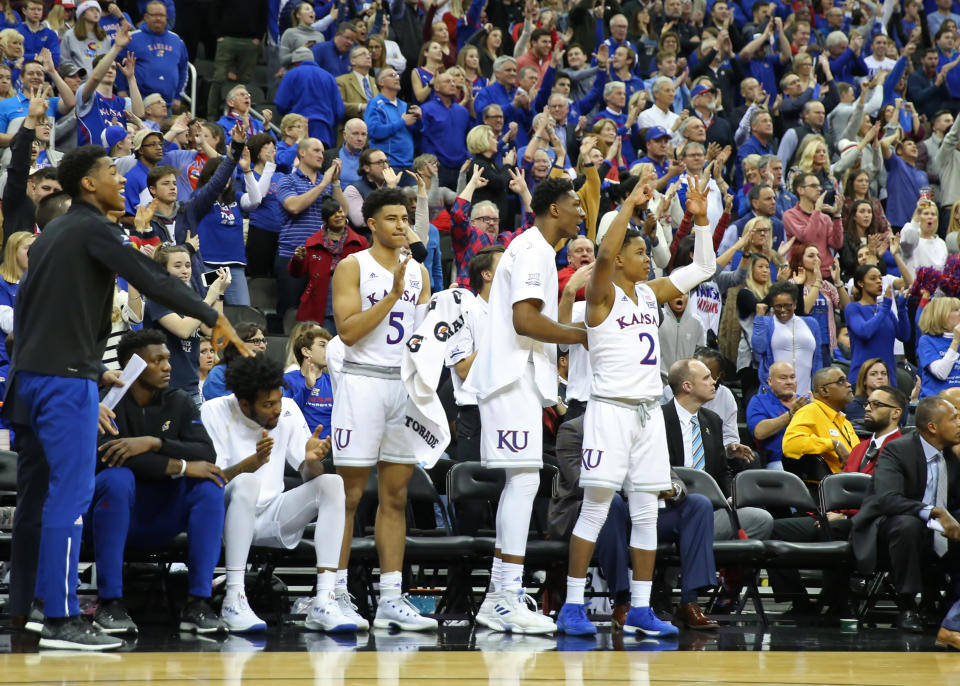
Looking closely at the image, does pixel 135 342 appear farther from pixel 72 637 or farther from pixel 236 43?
pixel 236 43

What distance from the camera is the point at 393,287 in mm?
6520

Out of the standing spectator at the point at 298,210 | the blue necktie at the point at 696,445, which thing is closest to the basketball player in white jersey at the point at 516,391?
the blue necktie at the point at 696,445

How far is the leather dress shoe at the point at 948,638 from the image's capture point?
642 cm

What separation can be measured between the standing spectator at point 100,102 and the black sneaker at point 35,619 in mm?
6068

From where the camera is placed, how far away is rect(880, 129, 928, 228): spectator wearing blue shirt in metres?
15.0

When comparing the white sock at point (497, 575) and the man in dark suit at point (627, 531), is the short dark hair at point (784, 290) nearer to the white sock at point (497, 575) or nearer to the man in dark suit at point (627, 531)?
the man in dark suit at point (627, 531)

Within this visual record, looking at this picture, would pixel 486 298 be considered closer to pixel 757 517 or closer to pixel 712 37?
pixel 757 517

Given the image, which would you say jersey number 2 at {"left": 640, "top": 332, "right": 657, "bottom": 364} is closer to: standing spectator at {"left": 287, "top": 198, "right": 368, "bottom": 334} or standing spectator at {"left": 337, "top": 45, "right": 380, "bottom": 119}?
standing spectator at {"left": 287, "top": 198, "right": 368, "bottom": 334}

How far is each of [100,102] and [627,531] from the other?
6.60 m

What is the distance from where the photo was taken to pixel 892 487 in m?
7.62

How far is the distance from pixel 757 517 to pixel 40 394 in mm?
4531

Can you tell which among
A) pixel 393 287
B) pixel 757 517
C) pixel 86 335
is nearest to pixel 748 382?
pixel 757 517

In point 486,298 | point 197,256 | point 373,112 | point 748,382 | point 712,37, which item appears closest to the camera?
point 486,298

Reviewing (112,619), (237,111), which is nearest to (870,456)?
(112,619)
